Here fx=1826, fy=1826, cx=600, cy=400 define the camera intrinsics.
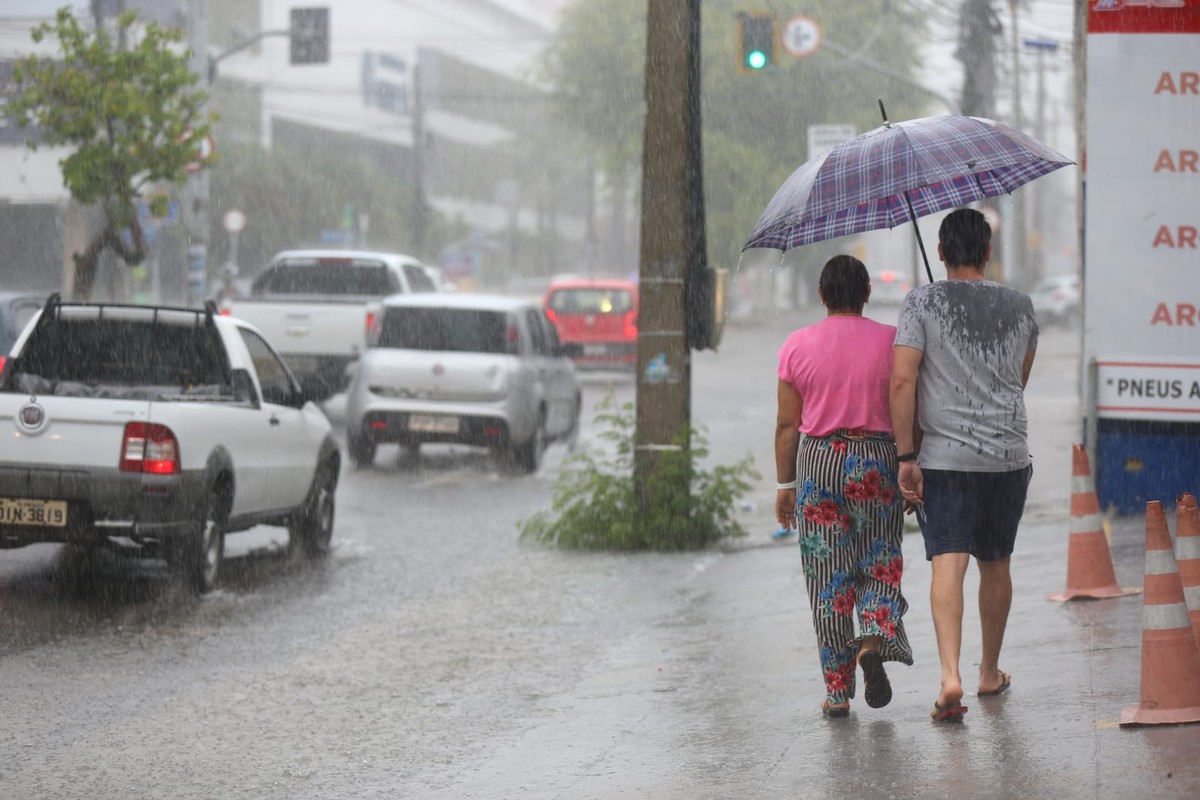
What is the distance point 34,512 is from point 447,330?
28.2ft

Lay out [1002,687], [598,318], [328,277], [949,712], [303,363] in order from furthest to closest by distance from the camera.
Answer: [598,318] < [328,277] < [303,363] < [1002,687] < [949,712]

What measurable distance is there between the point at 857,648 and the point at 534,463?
11362mm

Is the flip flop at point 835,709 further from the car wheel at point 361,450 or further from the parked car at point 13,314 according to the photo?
the car wheel at point 361,450

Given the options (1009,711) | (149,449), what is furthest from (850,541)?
(149,449)

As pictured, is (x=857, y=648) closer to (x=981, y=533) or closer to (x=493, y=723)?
(x=981, y=533)

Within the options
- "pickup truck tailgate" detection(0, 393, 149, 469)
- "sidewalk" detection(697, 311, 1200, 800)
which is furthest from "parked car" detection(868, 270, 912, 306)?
"pickup truck tailgate" detection(0, 393, 149, 469)

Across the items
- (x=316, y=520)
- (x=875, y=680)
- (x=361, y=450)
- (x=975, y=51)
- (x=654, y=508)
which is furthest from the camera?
(x=975, y=51)

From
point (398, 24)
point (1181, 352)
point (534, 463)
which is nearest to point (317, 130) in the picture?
point (398, 24)

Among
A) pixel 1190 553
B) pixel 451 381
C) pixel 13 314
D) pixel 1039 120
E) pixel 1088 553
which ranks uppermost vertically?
pixel 1039 120

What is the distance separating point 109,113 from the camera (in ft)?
76.2

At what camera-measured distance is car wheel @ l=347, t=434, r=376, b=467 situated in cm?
1742

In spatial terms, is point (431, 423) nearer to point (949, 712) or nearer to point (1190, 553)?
point (949, 712)

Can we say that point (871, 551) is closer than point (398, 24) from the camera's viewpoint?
Yes

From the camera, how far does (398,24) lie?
88.5 metres
